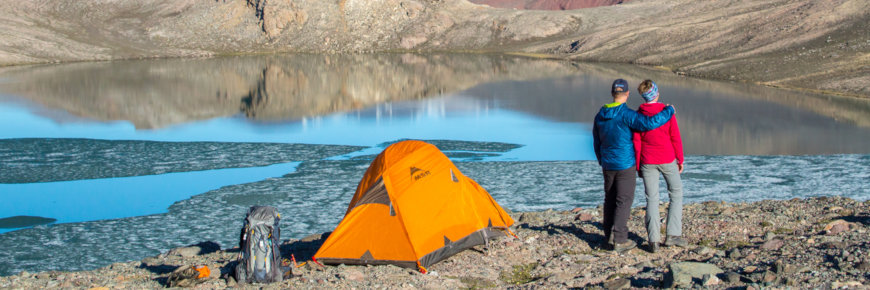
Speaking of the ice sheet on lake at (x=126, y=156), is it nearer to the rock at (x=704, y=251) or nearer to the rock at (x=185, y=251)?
the rock at (x=185, y=251)

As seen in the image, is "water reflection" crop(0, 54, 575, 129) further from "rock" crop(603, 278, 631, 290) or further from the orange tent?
"rock" crop(603, 278, 631, 290)

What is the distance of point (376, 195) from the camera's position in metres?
11.1

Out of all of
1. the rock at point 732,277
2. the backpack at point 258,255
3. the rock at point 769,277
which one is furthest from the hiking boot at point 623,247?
the backpack at point 258,255

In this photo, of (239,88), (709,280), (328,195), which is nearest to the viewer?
(709,280)

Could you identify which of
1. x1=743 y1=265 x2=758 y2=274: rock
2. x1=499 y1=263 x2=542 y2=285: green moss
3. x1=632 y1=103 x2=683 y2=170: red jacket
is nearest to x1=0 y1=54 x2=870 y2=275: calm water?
x1=499 y1=263 x2=542 y2=285: green moss

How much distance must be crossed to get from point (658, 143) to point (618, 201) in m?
0.94

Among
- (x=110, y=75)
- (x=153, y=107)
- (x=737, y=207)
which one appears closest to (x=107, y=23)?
(x=110, y=75)

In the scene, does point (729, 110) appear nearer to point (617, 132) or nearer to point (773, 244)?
point (773, 244)

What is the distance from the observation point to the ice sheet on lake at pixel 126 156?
2094 centimetres

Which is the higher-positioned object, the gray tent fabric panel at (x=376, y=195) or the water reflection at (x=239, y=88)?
the water reflection at (x=239, y=88)

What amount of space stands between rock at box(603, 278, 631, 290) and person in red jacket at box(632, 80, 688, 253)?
1497 mm

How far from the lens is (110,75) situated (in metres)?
61.6

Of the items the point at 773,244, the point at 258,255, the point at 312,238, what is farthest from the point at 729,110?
the point at 258,255

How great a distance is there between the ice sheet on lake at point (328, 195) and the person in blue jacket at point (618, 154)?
190 inches
